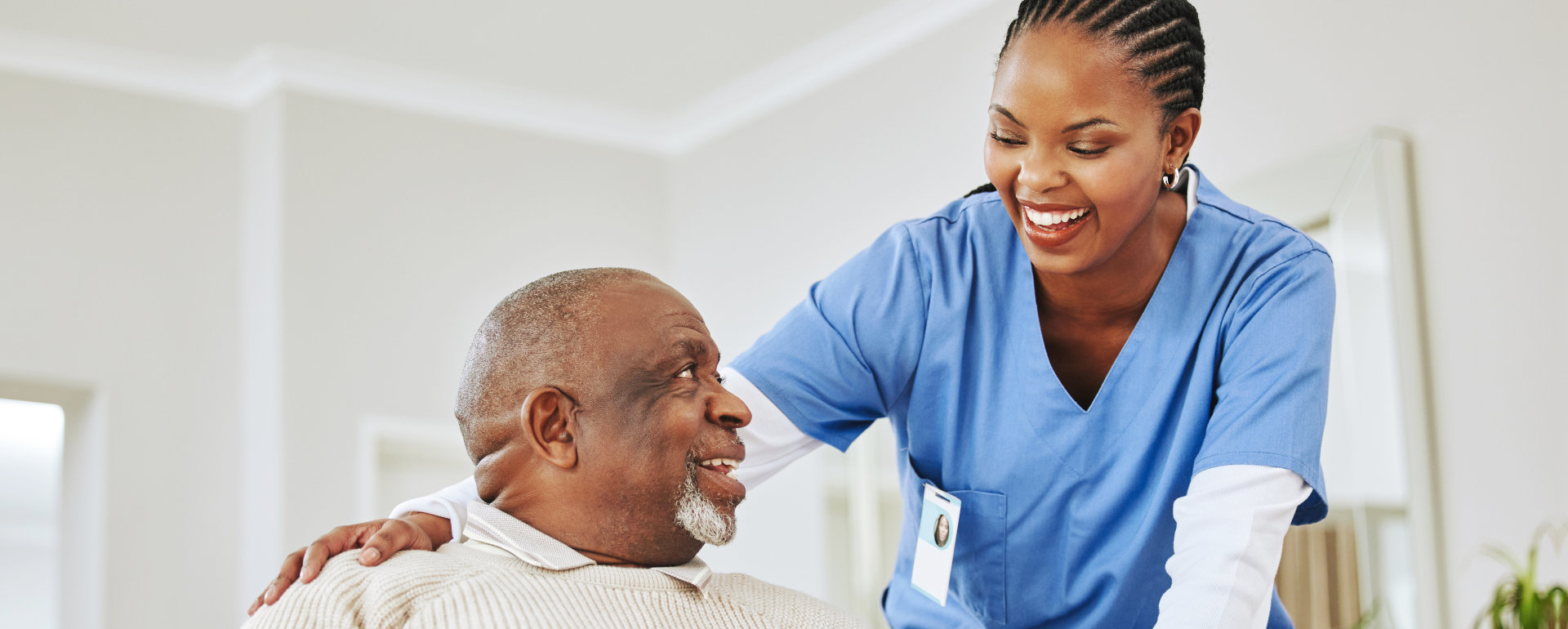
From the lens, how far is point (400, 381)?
491cm

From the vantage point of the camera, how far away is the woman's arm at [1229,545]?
1188 mm

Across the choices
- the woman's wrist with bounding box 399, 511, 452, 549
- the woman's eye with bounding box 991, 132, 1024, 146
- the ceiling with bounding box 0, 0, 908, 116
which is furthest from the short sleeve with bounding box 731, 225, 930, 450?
the ceiling with bounding box 0, 0, 908, 116

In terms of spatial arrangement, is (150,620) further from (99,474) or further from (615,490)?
(615,490)

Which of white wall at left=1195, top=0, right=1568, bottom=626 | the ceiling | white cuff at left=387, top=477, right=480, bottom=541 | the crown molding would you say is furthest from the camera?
the crown molding

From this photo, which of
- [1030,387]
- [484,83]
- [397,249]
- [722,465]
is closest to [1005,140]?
[1030,387]

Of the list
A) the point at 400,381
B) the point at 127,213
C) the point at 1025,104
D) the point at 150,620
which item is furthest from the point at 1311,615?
the point at 127,213

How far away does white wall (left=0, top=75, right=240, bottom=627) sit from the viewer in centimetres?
452

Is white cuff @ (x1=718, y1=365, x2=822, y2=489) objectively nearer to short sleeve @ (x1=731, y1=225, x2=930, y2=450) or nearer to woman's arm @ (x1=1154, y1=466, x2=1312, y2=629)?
short sleeve @ (x1=731, y1=225, x2=930, y2=450)

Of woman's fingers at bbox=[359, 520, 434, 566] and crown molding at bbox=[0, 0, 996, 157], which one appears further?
crown molding at bbox=[0, 0, 996, 157]

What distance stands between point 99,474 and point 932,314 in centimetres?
379

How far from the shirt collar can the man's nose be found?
0.44ft

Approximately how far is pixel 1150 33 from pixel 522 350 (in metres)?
0.62

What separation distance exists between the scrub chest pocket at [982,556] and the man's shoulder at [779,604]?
6.7 inches

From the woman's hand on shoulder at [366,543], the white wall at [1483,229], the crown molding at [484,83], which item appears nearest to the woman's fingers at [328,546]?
the woman's hand on shoulder at [366,543]
